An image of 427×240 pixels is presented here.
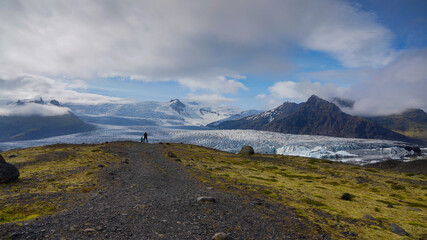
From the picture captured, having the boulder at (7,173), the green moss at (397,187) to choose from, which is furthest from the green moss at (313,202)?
the boulder at (7,173)

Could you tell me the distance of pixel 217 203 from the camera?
41.3ft

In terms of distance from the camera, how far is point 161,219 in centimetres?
966

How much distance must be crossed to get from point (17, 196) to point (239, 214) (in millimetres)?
13020

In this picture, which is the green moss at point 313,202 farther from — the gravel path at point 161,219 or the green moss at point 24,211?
the green moss at point 24,211

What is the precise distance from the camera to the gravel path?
8.05 m

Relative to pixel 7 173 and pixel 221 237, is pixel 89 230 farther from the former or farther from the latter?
pixel 7 173

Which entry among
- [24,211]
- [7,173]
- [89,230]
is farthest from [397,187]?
[7,173]

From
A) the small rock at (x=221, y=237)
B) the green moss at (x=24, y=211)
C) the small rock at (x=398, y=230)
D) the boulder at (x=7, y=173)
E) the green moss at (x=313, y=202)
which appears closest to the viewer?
the small rock at (x=221, y=237)

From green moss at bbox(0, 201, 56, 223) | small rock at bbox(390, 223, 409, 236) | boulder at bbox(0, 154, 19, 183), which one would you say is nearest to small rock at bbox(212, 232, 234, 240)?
green moss at bbox(0, 201, 56, 223)

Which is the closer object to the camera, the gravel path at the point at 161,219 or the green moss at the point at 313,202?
the gravel path at the point at 161,219

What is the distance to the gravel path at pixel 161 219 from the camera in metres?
8.05

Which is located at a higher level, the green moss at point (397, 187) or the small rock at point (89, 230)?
the small rock at point (89, 230)

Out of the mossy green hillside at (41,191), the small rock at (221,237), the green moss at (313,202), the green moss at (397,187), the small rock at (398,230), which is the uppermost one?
the small rock at (221,237)

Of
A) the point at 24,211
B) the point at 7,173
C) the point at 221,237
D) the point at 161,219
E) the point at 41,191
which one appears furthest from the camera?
the point at 7,173
